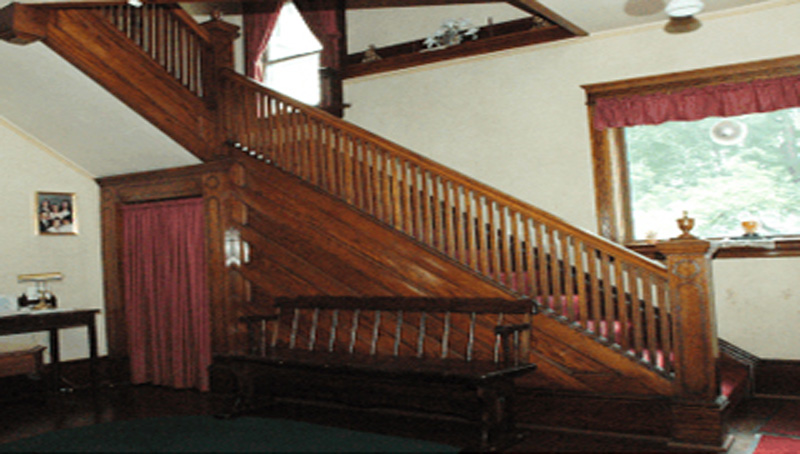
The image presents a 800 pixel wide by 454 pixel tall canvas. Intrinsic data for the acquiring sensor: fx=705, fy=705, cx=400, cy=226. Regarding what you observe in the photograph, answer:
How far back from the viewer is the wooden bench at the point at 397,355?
173 inches

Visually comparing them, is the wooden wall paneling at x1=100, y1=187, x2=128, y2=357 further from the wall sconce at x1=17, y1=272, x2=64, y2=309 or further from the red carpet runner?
the red carpet runner

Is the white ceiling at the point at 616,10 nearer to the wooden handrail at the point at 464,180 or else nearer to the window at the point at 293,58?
the wooden handrail at the point at 464,180

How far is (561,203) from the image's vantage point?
21.3 feet

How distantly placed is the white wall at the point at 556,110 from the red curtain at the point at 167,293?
2288 mm

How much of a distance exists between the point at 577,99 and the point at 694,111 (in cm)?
101

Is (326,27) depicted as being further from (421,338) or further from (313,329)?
(421,338)

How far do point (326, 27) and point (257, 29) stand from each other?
936 mm

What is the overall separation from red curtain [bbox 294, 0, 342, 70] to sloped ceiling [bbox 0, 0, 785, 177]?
3.71 ft

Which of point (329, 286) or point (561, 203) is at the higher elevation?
point (561, 203)

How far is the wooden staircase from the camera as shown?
14.2 ft

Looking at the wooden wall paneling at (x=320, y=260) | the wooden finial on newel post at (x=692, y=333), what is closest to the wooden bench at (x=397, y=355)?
the wooden wall paneling at (x=320, y=260)

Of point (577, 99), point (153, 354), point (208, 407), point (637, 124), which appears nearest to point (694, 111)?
point (637, 124)

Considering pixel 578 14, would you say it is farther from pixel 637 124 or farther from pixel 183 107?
pixel 183 107

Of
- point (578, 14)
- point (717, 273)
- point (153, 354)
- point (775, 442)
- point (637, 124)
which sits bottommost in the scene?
point (775, 442)
